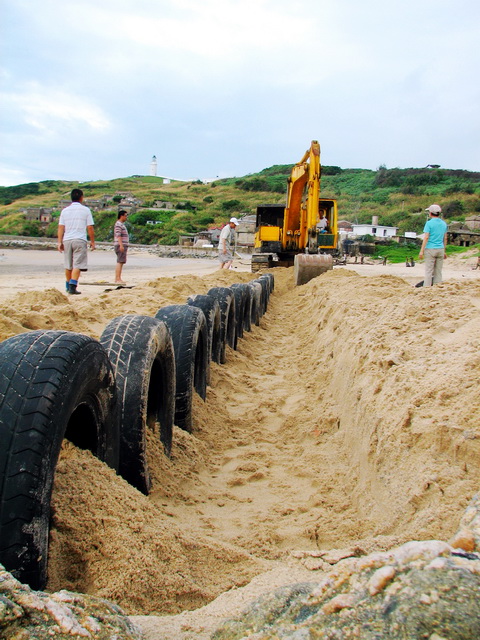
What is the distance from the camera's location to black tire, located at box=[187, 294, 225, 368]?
507 centimetres

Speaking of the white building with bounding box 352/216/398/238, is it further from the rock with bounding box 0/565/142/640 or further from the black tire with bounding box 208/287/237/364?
the rock with bounding box 0/565/142/640

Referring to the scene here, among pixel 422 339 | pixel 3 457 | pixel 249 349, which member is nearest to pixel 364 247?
pixel 249 349

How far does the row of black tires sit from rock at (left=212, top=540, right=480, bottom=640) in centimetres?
67

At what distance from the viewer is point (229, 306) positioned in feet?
20.3

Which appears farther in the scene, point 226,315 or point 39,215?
point 39,215

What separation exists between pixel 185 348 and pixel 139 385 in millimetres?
1160

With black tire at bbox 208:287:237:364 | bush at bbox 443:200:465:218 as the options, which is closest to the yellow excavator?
black tire at bbox 208:287:237:364

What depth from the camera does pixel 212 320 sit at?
16.9 feet

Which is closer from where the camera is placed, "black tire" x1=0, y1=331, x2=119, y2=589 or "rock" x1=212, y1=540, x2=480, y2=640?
"rock" x1=212, y1=540, x2=480, y2=640

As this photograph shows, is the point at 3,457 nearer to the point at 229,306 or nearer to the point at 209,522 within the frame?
the point at 209,522

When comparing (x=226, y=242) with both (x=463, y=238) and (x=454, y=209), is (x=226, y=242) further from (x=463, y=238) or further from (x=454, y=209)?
(x=454, y=209)

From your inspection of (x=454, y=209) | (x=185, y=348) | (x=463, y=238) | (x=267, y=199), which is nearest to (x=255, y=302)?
(x=185, y=348)

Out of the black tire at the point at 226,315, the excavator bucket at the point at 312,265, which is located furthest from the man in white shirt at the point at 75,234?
the excavator bucket at the point at 312,265

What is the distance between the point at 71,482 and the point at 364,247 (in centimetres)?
4189
